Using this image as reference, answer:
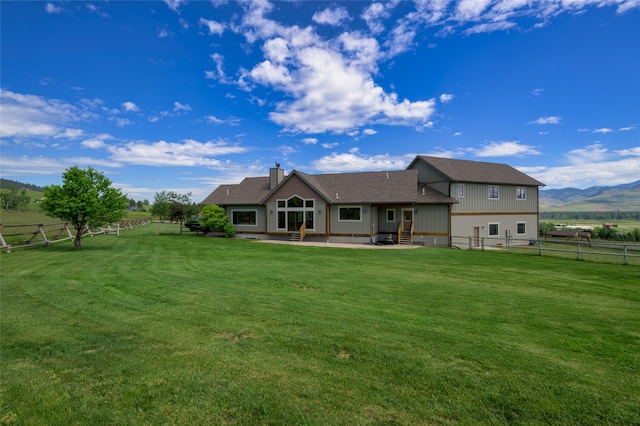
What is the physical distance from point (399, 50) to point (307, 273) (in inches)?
724

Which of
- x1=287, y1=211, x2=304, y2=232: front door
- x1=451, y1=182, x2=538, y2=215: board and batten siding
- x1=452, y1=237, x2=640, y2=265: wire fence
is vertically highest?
x1=451, y1=182, x2=538, y2=215: board and batten siding

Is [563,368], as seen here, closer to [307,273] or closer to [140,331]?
[140,331]

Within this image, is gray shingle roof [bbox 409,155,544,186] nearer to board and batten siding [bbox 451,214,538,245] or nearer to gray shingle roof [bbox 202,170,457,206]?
gray shingle roof [bbox 202,170,457,206]

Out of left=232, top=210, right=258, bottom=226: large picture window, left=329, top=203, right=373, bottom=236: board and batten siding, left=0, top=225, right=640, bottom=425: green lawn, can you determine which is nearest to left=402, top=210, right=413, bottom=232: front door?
left=329, top=203, right=373, bottom=236: board and batten siding

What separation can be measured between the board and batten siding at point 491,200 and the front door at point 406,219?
3.12m

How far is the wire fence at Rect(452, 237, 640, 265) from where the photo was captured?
13906mm

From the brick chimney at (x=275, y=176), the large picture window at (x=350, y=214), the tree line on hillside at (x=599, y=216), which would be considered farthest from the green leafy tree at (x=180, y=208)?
the tree line on hillside at (x=599, y=216)

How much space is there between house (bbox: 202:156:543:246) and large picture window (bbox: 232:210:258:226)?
90 mm

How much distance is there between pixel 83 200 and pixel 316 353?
18024 mm

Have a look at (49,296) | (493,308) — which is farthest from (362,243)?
(49,296)

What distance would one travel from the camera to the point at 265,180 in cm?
3002

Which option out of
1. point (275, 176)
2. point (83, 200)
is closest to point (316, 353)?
point (83, 200)

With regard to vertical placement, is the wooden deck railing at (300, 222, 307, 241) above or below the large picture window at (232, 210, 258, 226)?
below

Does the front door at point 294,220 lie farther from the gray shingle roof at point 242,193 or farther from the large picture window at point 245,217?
the large picture window at point 245,217
